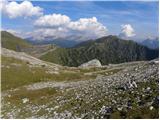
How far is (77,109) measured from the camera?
3884 centimetres

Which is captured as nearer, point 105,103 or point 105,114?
point 105,114

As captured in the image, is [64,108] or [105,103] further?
[64,108]

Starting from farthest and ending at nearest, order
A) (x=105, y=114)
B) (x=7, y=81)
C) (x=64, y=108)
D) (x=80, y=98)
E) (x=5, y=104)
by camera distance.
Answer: (x=7, y=81) → (x=5, y=104) → (x=80, y=98) → (x=64, y=108) → (x=105, y=114)

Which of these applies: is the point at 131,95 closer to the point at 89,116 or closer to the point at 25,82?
the point at 89,116


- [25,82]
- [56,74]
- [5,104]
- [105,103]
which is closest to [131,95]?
[105,103]

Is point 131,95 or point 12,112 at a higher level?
point 131,95

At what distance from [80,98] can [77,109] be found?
6214 mm

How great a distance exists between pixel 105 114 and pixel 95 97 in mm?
9467

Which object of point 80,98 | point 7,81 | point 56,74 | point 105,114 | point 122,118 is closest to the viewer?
point 122,118

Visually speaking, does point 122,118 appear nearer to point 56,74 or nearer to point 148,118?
point 148,118

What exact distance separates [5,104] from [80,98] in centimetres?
1447

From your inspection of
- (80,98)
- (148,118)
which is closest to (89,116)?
(148,118)

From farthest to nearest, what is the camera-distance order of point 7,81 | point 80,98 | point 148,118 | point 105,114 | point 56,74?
point 56,74 < point 7,81 < point 80,98 < point 105,114 < point 148,118

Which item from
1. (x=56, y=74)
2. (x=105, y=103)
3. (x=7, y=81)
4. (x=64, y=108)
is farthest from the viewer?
(x=56, y=74)
